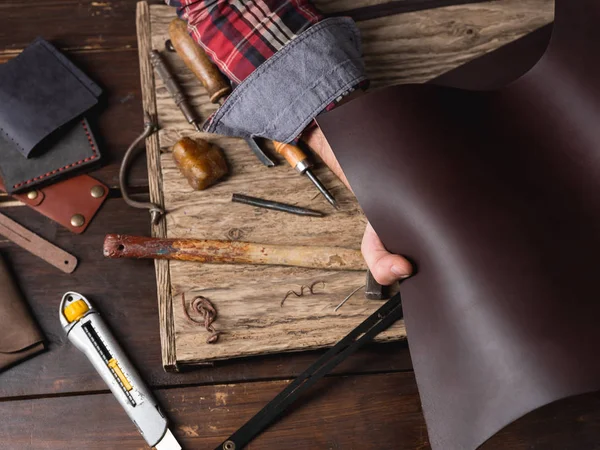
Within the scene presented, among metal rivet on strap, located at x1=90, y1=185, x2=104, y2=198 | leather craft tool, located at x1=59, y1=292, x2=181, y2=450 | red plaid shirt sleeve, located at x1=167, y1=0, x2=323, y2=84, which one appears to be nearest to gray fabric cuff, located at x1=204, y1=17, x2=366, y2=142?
red plaid shirt sleeve, located at x1=167, y1=0, x2=323, y2=84

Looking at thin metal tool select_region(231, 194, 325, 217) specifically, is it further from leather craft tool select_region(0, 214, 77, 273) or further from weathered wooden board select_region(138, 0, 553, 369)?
leather craft tool select_region(0, 214, 77, 273)

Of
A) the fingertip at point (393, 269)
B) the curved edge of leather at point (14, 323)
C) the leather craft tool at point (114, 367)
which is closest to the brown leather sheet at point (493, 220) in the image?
the fingertip at point (393, 269)

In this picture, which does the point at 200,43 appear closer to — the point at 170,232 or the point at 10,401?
the point at 170,232

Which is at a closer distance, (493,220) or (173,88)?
(493,220)

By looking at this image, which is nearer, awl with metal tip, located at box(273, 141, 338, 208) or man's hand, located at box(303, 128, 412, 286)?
man's hand, located at box(303, 128, 412, 286)

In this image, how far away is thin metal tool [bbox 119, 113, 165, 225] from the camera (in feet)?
2.97

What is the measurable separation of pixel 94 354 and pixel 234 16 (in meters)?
0.51

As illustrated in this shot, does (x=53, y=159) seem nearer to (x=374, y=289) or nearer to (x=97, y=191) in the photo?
(x=97, y=191)

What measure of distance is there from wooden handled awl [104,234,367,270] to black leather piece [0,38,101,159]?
0.21 metres

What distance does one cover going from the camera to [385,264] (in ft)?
2.32

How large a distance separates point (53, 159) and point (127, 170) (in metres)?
0.11

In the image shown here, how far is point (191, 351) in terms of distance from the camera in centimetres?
86

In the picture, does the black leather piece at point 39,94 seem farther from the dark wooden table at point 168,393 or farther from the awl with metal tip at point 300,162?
the awl with metal tip at point 300,162

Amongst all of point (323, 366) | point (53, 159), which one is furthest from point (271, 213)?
point (53, 159)
